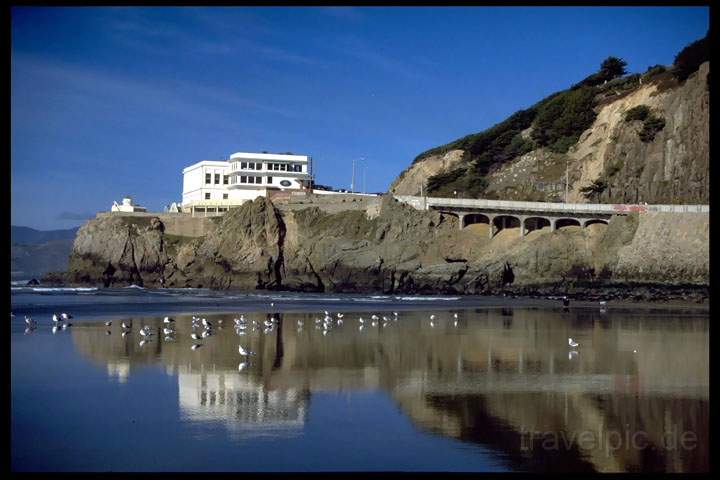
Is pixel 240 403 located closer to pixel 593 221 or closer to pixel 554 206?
pixel 554 206

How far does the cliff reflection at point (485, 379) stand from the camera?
525 inches

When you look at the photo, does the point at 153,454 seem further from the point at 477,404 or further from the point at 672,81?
Result: the point at 672,81

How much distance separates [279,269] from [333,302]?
58.5ft

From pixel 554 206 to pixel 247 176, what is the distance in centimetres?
3572

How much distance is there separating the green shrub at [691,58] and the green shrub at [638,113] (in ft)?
12.5

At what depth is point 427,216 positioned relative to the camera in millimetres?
63875

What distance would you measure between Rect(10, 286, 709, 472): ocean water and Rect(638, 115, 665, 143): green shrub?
40049 millimetres

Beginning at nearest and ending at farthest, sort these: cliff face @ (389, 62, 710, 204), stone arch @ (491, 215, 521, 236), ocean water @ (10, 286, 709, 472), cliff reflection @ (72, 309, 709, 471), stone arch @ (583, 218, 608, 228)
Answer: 1. ocean water @ (10, 286, 709, 472)
2. cliff reflection @ (72, 309, 709, 471)
3. stone arch @ (583, 218, 608, 228)
4. cliff face @ (389, 62, 710, 204)
5. stone arch @ (491, 215, 521, 236)

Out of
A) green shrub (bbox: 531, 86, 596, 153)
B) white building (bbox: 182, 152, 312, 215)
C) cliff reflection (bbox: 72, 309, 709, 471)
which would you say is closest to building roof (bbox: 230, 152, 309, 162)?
white building (bbox: 182, 152, 312, 215)

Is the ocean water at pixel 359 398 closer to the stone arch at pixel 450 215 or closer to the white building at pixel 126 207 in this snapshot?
the stone arch at pixel 450 215

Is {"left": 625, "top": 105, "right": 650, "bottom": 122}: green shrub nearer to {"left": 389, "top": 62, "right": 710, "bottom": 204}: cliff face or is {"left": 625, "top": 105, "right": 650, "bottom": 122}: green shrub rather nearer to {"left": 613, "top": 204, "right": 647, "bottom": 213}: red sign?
{"left": 389, "top": 62, "right": 710, "bottom": 204}: cliff face

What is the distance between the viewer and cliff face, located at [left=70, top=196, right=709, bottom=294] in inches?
2196

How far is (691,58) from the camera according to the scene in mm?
70625
